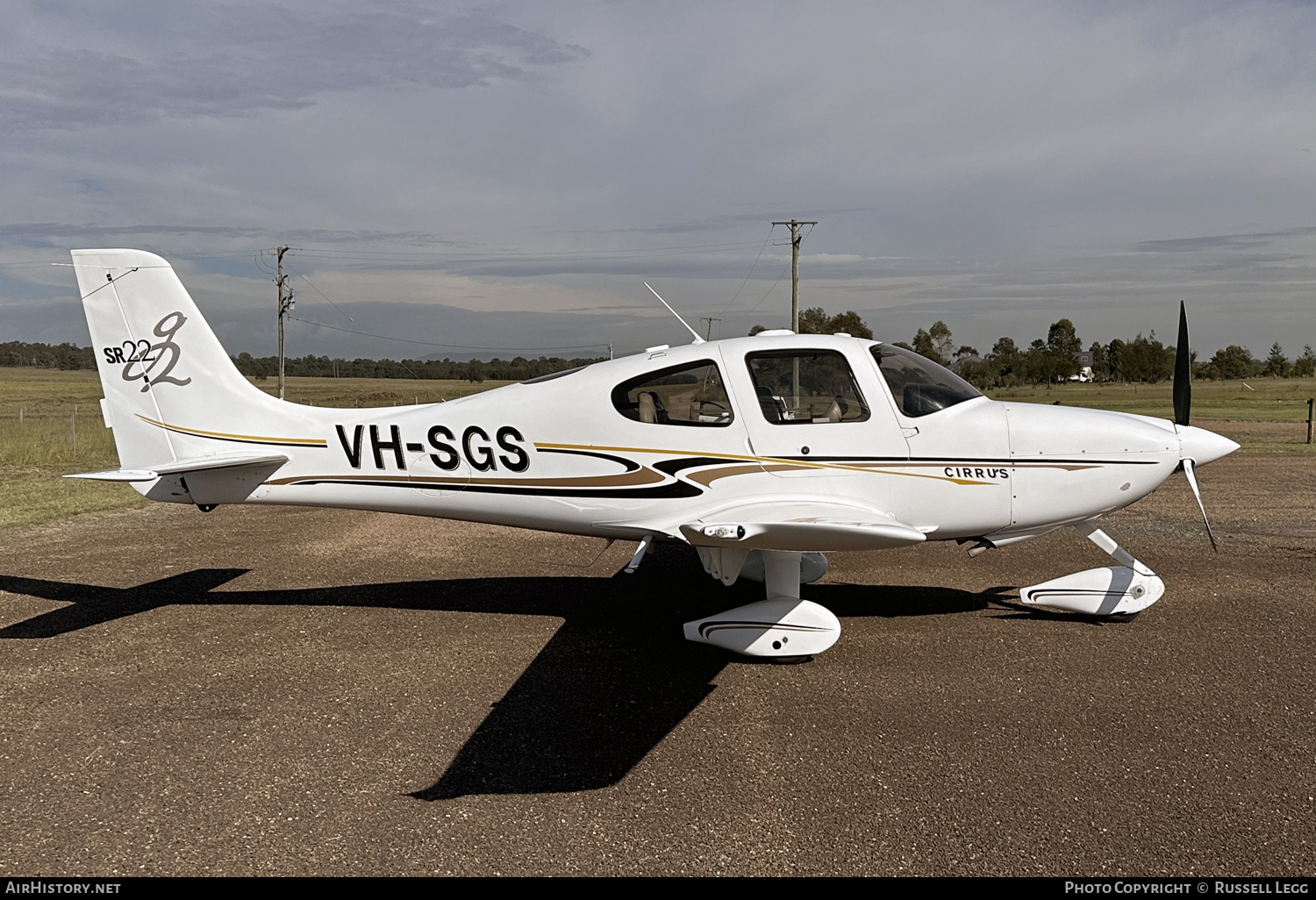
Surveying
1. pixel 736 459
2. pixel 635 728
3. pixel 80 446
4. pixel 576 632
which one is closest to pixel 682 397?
pixel 736 459

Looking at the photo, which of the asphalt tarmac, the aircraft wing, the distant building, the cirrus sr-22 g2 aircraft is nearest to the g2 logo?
the cirrus sr-22 g2 aircraft

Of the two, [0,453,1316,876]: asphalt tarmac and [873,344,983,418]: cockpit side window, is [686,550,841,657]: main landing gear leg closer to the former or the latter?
[0,453,1316,876]: asphalt tarmac

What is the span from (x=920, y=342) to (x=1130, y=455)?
76251 millimetres

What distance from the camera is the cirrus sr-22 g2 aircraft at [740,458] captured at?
6.06 metres

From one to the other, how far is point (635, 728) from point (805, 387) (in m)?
2.82

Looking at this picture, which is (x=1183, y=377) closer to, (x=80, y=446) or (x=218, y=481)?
(x=218, y=481)

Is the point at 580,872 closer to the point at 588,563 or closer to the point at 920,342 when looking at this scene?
the point at 588,563

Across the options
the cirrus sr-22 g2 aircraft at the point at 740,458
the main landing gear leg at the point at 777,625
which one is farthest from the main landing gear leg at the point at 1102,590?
the main landing gear leg at the point at 777,625

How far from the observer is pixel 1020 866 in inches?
138

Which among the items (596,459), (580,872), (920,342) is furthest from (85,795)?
(920,342)

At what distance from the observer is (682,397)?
20.5ft

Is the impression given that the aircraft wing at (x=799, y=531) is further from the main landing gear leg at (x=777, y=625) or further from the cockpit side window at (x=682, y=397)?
the cockpit side window at (x=682, y=397)

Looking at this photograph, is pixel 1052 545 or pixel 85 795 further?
pixel 1052 545
